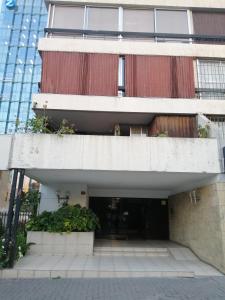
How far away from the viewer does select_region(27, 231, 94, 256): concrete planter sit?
9.78 meters

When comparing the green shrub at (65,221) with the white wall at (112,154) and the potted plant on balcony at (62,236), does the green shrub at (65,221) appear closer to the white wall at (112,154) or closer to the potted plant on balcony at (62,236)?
the potted plant on balcony at (62,236)

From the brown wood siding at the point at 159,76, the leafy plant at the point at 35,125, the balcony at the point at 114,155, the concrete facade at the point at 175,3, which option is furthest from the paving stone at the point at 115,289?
the concrete facade at the point at 175,3

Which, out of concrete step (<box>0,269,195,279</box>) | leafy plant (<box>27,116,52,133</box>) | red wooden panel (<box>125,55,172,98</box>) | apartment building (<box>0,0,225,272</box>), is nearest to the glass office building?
apartment building (<box>0,0,225,272</box>)

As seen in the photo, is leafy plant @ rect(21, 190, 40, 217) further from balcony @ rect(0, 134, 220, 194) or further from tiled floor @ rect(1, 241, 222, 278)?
balcony @ rect(0, 134, 220, 194)

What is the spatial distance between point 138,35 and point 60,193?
27.1 ft

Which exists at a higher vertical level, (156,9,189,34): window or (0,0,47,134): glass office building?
(0,0,47,134): glass office building

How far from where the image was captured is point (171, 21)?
41.8 feet

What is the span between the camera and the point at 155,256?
9.96 meters

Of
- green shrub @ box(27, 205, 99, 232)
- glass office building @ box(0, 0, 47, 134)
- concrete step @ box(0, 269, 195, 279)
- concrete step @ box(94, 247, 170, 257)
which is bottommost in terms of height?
concrete step @ box(0, 269, 195, 279)

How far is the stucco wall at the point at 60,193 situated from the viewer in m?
11.6

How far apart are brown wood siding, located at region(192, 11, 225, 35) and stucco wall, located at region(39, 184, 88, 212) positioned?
9400 mm

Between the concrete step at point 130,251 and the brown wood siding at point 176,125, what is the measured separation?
4.74 metres

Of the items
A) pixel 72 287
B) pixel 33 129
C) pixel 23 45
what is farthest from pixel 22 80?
pixel 72 287

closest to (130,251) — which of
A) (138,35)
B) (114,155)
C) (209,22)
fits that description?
(114,155)
